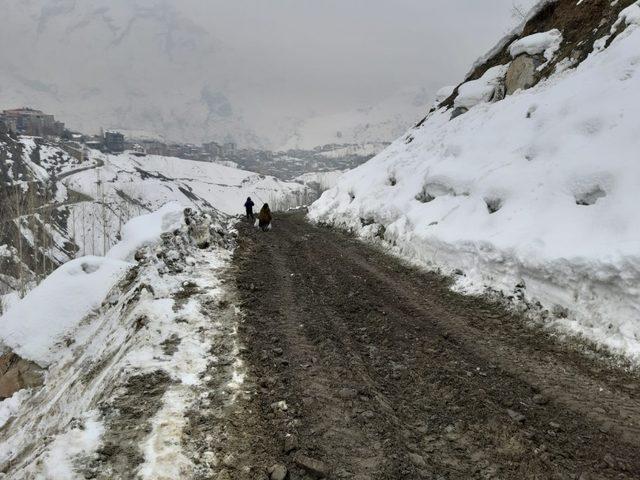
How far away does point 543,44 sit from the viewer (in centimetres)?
2597

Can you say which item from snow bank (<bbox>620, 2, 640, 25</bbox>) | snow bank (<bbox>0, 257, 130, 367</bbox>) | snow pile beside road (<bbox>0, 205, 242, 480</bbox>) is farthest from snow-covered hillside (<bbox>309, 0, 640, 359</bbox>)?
snow bank (<bbox>0, 257, 130, 367</bbox>)

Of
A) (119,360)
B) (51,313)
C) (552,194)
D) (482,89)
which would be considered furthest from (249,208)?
(119,360)

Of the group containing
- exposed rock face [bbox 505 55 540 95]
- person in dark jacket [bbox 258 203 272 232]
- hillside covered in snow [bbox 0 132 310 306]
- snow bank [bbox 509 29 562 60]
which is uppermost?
snow bank [bbox 509 29 562 60]

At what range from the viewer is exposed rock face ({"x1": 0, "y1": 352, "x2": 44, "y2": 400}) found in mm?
11094

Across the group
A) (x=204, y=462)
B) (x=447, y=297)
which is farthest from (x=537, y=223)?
(x=204, y=462)

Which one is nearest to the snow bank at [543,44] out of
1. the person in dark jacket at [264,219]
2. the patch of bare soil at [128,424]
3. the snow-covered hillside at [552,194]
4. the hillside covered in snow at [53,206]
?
the snow-covered hillside at [552,194]

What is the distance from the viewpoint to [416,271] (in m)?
14.5

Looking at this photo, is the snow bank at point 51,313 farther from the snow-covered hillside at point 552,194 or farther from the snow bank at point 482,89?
the snow bank at point 482,89

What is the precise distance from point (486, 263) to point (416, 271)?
2.91 m

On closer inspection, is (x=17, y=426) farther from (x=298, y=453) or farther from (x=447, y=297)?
(x=447, y=297)

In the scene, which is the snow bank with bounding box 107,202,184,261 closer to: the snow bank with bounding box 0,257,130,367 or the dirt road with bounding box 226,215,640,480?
the snow bank with bounding box 0,257,130,367

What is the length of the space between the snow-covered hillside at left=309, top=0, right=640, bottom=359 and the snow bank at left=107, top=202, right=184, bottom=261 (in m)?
9.65

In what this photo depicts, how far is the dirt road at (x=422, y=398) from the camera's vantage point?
485 centimetres

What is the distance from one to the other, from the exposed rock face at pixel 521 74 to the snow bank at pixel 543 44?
563 mm
